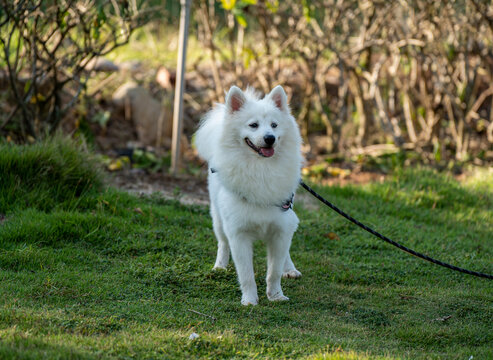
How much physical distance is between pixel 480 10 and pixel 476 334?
5.19 m

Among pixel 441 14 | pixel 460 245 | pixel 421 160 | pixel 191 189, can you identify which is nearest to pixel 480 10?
pixel 441 14

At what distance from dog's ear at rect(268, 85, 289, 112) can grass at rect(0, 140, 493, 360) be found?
145 centimetres

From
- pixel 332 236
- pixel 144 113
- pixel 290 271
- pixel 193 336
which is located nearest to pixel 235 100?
pixel 290 271

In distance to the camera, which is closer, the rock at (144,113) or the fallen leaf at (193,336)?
the fallen leaf at (193,336)

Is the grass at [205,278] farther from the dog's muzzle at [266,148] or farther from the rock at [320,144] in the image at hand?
the rock at [320,144]

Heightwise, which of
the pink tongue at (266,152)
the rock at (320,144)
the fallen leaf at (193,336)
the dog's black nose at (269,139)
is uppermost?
the dog's black nose at (269,139)

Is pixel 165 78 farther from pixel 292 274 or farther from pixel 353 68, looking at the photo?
pixel 292 274

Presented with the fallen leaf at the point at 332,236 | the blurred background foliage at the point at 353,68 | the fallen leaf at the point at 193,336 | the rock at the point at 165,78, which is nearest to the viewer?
the fallen leaf at the point at 193,336

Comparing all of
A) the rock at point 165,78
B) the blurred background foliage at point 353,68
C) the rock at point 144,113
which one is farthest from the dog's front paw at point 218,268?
the rock at point 165,78

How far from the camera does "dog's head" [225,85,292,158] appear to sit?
405 centimetres

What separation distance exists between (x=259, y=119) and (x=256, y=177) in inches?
16.3

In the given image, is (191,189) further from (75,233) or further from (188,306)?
(188,306)

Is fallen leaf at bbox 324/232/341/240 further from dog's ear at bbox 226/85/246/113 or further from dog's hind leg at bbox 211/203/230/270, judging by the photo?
dog's ear at bbox 226/85/246/113

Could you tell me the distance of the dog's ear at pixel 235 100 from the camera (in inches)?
163
